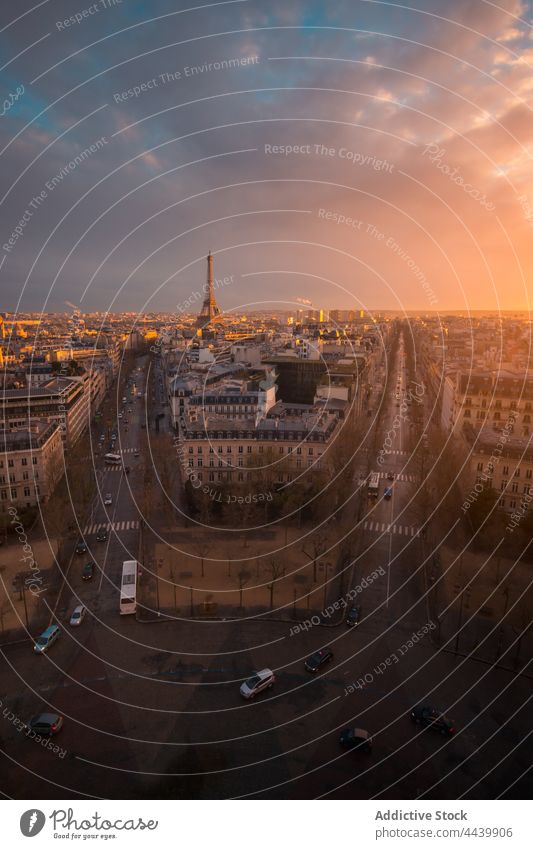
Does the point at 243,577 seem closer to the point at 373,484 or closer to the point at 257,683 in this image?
the point at 257,683

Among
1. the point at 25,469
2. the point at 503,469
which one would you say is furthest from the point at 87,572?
the point at 503,469

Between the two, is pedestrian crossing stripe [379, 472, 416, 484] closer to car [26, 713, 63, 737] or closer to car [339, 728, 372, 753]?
car [339, 728, 372, 753]

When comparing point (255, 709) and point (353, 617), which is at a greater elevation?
point (353, 617)

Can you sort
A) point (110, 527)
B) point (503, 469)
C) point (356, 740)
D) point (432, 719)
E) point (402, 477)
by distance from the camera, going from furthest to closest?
1. point (402, 477)
2. point (503, 469)
3. point (110, 527)
4. point (432, 719)
5. point (356, 740)

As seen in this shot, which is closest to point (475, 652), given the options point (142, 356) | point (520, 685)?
point (520, 685)

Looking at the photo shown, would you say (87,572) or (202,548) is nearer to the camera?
(87,572)

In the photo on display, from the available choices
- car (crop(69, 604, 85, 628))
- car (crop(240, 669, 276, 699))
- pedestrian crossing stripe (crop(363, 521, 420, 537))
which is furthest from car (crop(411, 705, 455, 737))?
car (crop(69, 604, 85, 628))

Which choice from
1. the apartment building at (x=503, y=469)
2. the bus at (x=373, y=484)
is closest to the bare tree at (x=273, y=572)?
the bus at (x=373, y=484)
